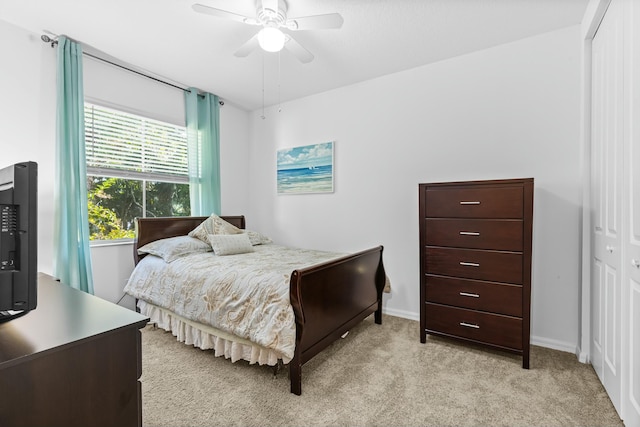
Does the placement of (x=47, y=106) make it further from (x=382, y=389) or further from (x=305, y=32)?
(x=382, y=389)

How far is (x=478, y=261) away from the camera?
240 centimetres

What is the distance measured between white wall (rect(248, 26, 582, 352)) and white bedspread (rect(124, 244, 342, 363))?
865 millimetres

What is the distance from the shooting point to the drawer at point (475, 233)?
2.27 m

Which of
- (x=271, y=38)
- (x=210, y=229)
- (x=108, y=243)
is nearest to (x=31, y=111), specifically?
(x=108, y=243)

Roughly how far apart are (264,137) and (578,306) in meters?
3.89

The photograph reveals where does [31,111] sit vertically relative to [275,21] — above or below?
below

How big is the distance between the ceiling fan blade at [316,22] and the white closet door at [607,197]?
62.2 inches

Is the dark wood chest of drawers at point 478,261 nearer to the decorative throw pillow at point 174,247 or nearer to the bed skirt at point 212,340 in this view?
the bed skirt at point 212,340

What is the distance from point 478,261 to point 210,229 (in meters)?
2.65

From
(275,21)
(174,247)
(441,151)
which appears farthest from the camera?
(441,151)

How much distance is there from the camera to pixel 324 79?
11.4 ft

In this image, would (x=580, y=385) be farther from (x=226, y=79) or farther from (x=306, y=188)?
(x=226, y=79)

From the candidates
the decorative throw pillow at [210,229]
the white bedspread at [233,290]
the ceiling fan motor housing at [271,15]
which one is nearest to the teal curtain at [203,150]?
the decorative throw pillow at [210,229]

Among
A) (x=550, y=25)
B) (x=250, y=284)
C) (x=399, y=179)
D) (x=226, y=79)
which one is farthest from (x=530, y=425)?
(x=226, y=79)
